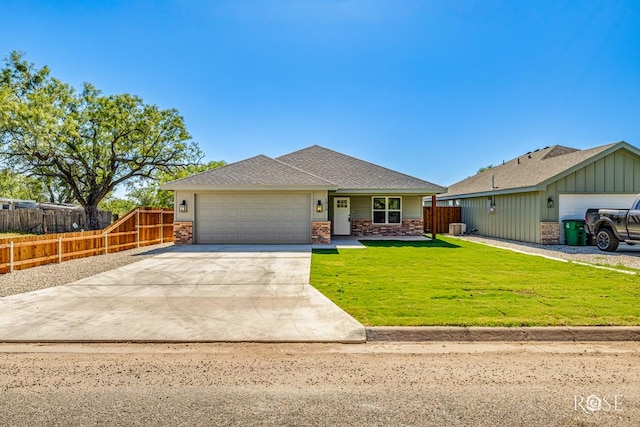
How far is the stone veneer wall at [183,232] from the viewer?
16.0m

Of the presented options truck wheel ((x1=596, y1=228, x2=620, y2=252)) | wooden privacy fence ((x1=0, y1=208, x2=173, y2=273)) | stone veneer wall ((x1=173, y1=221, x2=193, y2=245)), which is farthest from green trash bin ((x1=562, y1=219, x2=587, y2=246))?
wooden privacy fence ((x1=0, y1=208, x2=173, y2=273))

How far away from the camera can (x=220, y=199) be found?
16.2m

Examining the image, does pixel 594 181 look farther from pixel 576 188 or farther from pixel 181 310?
pixel 181 310

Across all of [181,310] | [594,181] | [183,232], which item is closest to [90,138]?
[183,232]

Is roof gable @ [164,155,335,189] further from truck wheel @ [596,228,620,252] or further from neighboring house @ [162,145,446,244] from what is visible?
truck wheel @ [596,228,620,252]

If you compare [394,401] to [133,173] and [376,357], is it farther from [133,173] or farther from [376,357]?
[133,173]

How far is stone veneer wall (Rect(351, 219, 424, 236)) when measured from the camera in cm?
1992

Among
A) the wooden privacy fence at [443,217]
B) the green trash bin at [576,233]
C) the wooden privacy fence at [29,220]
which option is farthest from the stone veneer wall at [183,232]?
the green trash bin at [576,233]

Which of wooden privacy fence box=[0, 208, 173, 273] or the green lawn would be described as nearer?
the green lawn

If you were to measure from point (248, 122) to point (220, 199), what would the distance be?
8.61m

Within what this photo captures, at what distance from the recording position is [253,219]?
16156 mm

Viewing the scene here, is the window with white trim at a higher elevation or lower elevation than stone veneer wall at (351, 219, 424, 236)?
higher

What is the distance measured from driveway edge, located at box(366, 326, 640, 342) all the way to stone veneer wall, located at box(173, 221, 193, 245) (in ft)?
41.9

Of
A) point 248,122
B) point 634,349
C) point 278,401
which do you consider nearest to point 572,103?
point 248,122
